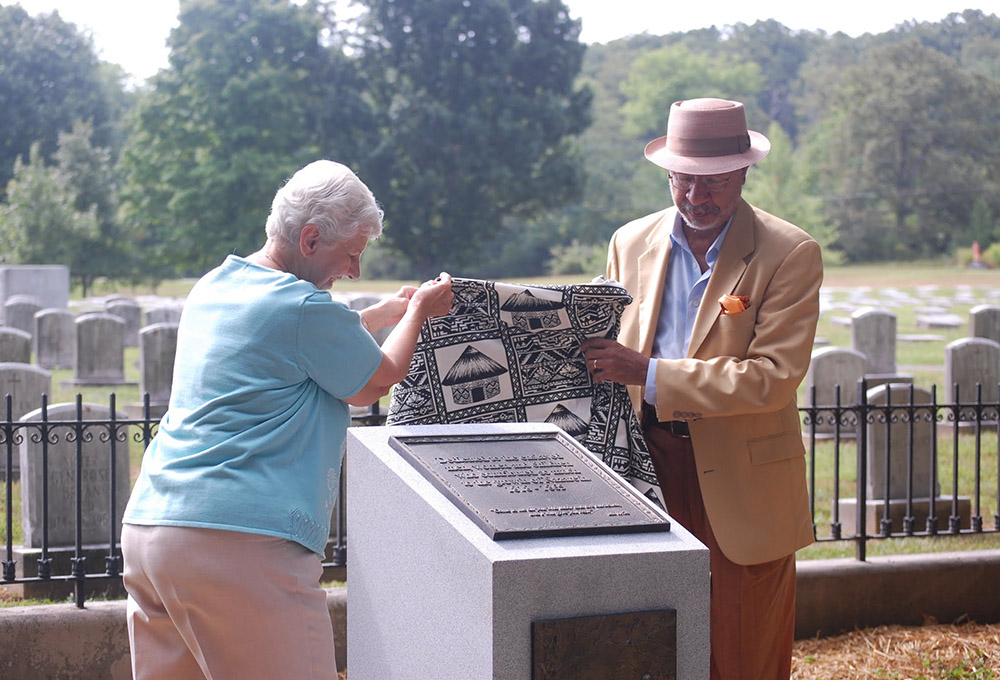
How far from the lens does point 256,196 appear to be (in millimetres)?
41094

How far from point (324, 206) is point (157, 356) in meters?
8.71

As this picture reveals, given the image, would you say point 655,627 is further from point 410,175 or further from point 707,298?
point 410,175

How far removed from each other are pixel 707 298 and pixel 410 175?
39.1 meters

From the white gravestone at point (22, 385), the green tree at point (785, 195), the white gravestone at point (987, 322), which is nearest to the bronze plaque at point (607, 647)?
the white gravestone at point (22, 385)

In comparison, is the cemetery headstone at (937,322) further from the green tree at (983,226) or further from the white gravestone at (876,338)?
the green tree at (983,226)

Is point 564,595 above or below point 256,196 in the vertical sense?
below

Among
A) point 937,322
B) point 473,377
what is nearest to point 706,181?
point 473,377

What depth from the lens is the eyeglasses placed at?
3.48 metres

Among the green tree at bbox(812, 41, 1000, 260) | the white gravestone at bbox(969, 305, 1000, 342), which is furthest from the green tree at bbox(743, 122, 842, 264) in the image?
the white gravestone at bbox(969, 305, 1000, 342)

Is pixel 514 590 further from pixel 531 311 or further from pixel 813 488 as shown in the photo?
pixel 813 488

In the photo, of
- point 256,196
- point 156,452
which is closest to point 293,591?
point 156,452

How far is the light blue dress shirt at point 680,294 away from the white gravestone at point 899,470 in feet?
12.6

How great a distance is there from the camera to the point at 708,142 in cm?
353

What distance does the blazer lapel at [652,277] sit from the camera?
11.9 ft
